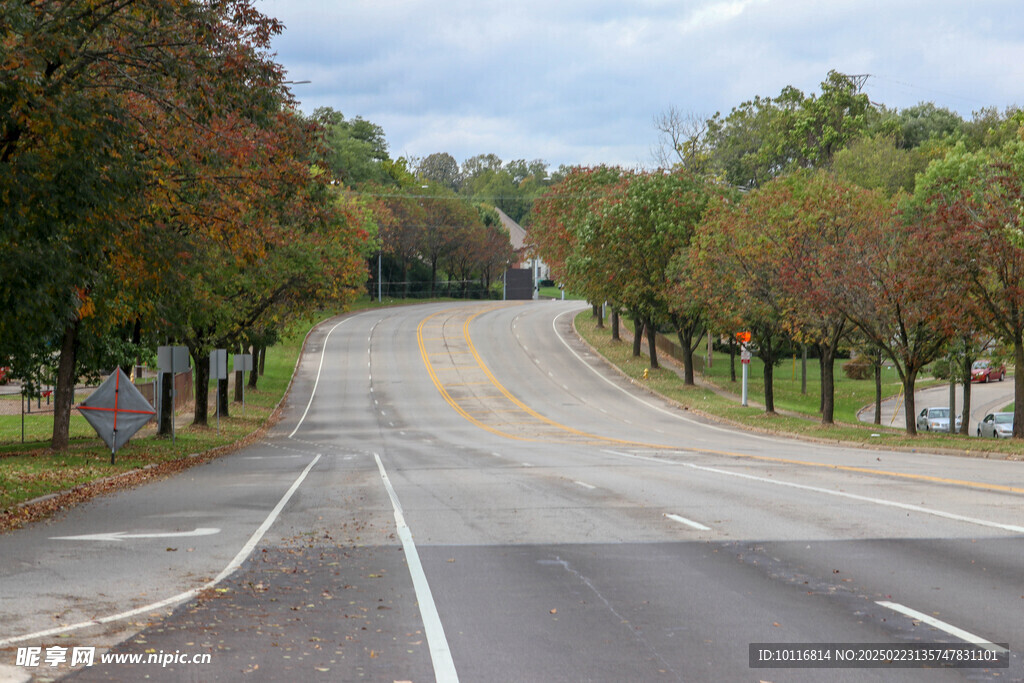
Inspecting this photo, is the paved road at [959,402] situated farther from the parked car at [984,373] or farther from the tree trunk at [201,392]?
the tree trunk at [201,392]

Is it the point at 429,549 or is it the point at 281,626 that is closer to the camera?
the point at 281,626

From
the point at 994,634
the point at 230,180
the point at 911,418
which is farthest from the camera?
the point at 911,418

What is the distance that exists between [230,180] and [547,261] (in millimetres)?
53165

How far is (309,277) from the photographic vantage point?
38.7m

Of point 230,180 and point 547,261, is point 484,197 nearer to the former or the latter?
point 547,261

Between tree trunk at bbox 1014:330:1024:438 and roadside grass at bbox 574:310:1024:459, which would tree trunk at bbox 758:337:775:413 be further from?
tree trunk at bbox 1014:330:1024:438

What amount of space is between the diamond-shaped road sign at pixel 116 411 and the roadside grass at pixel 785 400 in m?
19.6

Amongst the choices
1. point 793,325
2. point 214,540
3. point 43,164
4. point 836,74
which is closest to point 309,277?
point 793,325

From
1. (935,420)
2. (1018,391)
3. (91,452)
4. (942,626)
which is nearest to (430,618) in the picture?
(942,626)

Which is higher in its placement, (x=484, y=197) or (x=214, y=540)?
(x=484, y=197)

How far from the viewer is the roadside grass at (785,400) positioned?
96.3ft

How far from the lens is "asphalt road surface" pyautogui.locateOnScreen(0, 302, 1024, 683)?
696 centimetres

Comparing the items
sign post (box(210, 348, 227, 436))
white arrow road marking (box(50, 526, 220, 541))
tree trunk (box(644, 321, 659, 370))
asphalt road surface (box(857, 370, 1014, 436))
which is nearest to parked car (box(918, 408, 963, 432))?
asphalt road surface (box(857, 370, 1014, 436))

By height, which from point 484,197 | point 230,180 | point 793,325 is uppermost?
point 484,197
